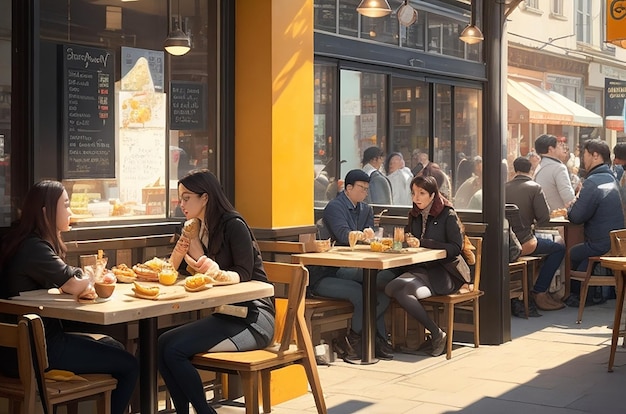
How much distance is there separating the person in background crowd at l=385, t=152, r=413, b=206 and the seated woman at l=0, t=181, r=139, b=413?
5670 millimetres

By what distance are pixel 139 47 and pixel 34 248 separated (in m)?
1.98

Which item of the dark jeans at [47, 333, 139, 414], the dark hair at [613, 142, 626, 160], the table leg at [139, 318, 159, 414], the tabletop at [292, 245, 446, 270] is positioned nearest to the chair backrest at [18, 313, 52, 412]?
Answer: the dark jeans at [47, 333, 139, 414]

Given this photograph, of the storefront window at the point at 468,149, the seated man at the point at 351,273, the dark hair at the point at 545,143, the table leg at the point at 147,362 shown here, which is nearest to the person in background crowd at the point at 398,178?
the storefront window at the point at 468,149

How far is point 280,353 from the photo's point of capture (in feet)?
19.0

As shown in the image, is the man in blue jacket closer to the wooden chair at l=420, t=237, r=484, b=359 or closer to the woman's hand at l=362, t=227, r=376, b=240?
the wooden chair at l=420, t=237, r=484, b=359

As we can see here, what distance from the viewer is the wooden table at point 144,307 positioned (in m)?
4.88

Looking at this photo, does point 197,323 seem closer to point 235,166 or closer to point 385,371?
point 235,166

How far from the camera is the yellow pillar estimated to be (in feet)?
23.1

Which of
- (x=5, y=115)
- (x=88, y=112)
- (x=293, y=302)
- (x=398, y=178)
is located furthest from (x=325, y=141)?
(x=5, y=115)

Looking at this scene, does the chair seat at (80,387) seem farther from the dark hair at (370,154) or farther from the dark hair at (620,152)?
the dark hair at (620,152)

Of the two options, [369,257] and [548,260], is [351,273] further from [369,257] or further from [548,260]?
[548,260]

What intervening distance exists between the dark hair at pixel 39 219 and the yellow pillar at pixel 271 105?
1990 mm

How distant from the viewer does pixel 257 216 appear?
282 inches

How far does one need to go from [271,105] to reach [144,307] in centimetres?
241
